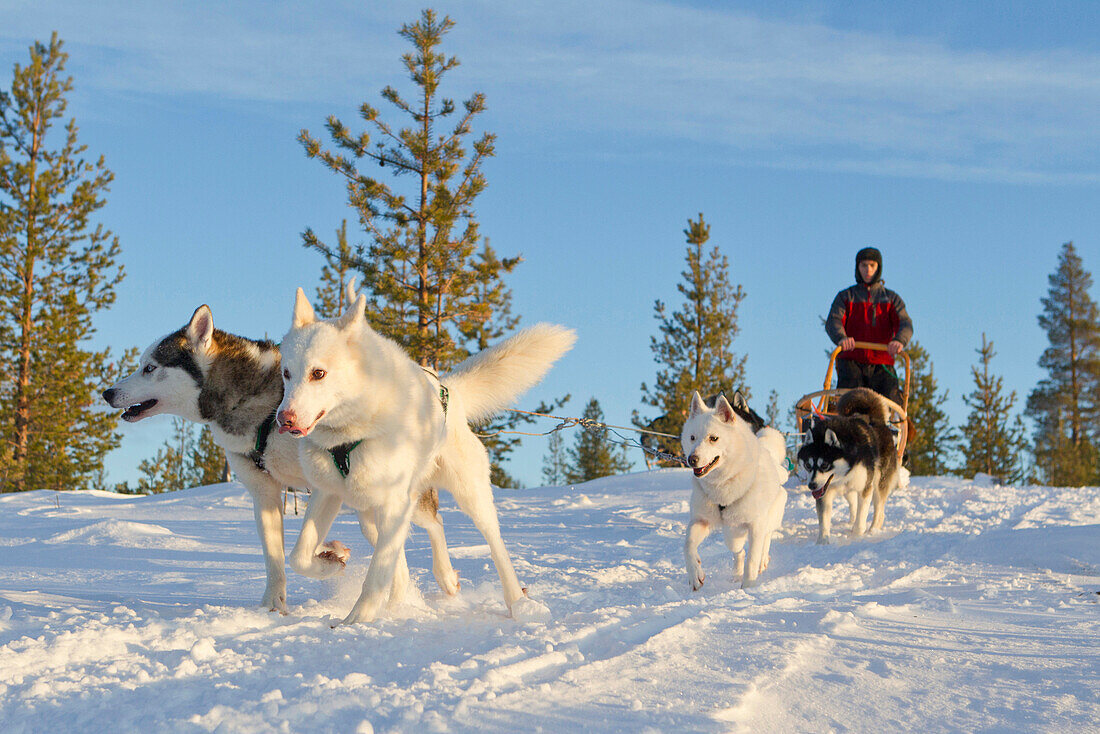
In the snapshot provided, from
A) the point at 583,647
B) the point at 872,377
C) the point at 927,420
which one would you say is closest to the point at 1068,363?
the point at 927,420

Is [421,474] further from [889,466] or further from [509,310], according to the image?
[509,310]

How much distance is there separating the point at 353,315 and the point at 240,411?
2.89 ft

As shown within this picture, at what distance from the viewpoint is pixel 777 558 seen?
6.32 meters

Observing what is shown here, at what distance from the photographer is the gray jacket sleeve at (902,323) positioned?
8.15 m

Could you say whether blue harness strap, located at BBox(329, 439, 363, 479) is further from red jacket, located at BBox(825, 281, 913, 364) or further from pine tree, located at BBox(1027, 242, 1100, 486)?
pine tree, located at BBox(1027, 242, 1100, 486)

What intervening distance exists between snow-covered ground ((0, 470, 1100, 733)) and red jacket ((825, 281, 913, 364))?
263 centimetres

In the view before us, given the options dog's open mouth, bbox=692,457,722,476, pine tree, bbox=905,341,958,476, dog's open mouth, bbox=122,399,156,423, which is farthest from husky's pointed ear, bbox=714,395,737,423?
pine tree, bbox=905,341,958,476

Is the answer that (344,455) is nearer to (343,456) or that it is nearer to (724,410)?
(343,456)

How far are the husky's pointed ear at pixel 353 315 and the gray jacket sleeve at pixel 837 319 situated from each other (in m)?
5.73

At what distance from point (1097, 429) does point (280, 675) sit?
43.5 m

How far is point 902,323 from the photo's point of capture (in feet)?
27.2

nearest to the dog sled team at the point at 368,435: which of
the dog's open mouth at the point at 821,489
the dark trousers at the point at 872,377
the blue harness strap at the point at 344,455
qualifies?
the blue harness strap at the point at 344,455

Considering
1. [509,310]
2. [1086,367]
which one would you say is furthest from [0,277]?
[1086,367]

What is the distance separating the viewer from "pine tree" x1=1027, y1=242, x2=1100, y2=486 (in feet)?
125
